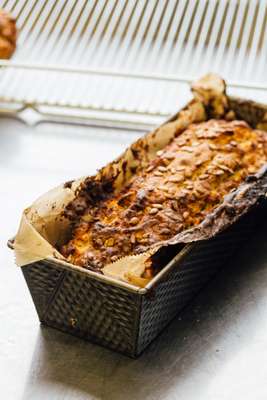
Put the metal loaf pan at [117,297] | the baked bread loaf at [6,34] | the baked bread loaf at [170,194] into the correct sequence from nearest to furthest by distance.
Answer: the metal loaf pan at [117,297] → the baked bread loaf at [170,194] → the baked bread loaf at [6,34]

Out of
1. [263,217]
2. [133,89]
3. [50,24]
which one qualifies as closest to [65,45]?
[50,24]

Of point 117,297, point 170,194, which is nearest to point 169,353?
point 117,297

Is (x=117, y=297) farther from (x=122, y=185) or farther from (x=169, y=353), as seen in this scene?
(x=122, y=185)

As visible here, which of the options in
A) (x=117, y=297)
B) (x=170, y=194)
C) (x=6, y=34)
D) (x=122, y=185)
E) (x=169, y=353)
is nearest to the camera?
(x=117, y=297)

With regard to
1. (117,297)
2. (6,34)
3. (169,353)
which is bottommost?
(169,353)

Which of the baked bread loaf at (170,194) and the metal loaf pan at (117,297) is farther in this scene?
the baked bread loaf at (170,194)

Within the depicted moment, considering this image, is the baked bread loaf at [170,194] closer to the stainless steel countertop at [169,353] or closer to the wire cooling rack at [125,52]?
the stainless steel countertop at [169,353]

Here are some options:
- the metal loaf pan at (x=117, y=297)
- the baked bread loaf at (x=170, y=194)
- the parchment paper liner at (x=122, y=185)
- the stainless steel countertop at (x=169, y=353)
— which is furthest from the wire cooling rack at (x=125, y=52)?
the metal loaf pan at (x=117, y=297)
